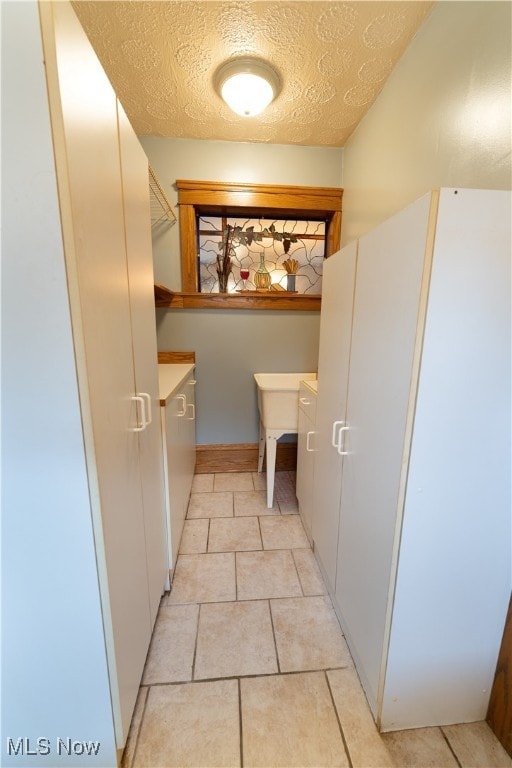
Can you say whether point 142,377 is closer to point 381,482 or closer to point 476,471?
point 381,482

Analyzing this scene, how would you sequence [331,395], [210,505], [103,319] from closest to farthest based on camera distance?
1. [103,319]
2. [331,395]
3. [210,505]

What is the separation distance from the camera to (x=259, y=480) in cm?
254

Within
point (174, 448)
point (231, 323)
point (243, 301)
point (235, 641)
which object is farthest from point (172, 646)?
point (243, 301)

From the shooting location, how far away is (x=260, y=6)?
4.03ft

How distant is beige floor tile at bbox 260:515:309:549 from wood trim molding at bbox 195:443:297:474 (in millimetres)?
633

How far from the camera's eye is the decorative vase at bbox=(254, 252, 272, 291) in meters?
2.43

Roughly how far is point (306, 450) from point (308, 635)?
0.87m

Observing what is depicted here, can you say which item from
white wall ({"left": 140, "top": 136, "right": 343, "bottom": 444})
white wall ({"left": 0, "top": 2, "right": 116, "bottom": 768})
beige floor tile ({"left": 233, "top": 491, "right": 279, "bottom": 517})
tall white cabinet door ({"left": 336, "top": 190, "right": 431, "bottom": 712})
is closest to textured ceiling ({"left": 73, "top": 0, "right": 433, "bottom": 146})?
white wall ({"left": 140, "top": 136, "right": 343, "bottom": 444})

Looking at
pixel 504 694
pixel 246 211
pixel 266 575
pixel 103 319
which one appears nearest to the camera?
pixel 103 319

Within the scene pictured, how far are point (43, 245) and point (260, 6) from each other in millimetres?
1437

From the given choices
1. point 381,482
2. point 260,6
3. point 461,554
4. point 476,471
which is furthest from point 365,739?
point 260,6

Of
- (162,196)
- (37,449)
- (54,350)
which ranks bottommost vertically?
(37,449)

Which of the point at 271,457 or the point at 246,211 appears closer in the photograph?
the point at 271,457

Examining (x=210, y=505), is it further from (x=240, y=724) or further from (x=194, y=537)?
(x=240, y=724)
